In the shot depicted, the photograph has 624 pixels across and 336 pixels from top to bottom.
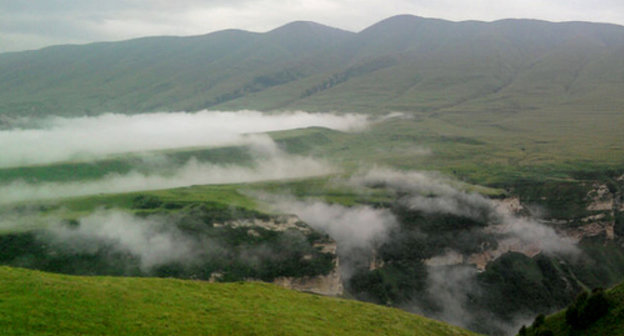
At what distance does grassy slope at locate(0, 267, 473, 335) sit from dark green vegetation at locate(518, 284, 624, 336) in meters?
15.4

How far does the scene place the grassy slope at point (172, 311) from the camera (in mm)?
47750

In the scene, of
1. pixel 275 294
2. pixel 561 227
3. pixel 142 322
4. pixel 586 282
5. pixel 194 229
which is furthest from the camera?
pixel 561 227

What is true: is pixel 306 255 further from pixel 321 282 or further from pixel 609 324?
pixel 609 324

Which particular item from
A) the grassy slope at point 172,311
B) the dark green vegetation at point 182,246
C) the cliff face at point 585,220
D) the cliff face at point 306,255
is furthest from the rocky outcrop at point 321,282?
the cliff face at point 585,220

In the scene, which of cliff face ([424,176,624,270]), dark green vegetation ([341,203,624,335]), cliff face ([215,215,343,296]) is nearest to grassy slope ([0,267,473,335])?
cliff face ([215,215,343,296])

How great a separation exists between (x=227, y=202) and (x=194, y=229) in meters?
19.0

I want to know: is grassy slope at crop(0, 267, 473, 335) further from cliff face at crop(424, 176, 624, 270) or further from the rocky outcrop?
cliff face at crop(424, 176, 624, 270)

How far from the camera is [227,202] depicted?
159125 millimetres

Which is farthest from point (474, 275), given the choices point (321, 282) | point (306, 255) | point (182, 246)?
point (182, 246)

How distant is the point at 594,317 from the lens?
63.0 meters

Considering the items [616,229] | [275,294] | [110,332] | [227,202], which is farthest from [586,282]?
[110,332]

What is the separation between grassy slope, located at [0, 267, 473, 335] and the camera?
4775cm

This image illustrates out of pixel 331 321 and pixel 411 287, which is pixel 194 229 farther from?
pixel 331 321

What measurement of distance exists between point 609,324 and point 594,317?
282 cm
